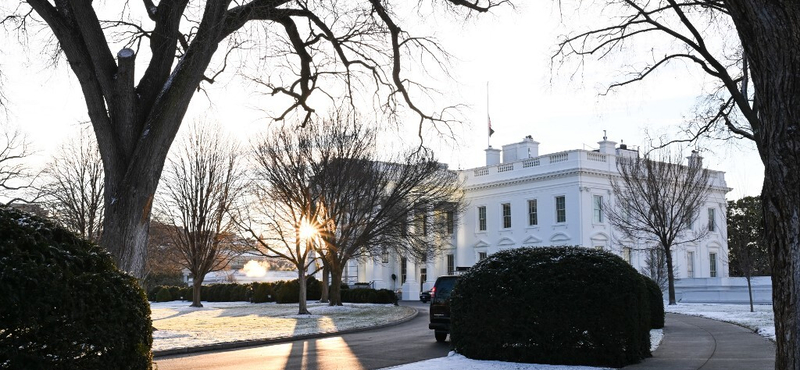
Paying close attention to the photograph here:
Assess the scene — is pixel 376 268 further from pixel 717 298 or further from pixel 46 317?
pixel 46 317

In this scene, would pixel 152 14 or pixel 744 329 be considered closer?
pixel 152 14

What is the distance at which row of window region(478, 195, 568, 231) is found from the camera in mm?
61250

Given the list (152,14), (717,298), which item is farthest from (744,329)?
(717,298)

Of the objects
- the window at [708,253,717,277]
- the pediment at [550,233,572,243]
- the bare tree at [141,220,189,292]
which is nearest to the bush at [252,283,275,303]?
the bare tree at [141,220,189,292]

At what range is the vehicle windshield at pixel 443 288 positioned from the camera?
2089 cm

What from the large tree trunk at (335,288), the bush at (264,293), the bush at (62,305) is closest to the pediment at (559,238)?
the bush at (264,293)

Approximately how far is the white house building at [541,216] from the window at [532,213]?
0.08 meters

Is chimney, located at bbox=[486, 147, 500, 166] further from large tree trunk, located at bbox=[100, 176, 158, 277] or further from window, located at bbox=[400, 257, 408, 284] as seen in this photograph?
large tree trunk, located at bbox=[100, 176, 158, 277]

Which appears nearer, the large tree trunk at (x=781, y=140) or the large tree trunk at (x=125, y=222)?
the large tree trunk at (x=781, y=140)

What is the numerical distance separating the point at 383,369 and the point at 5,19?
849cm

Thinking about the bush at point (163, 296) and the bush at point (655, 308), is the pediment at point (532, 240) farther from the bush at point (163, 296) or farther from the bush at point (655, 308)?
the bush at point (655, 308)

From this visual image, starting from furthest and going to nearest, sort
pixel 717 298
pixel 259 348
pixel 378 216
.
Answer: pixel 717 298, pixel 378 216, pixel 259 348

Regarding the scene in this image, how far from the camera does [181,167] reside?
4216cm

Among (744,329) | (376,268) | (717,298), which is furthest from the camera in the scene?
(376,268)
